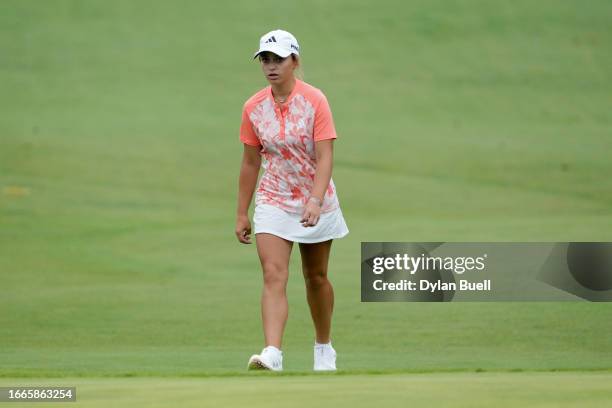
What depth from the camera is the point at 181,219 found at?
20.6 meters

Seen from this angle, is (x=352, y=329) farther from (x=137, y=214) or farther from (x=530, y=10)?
(x=530, y=10)

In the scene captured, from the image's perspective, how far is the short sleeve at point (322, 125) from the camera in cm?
844

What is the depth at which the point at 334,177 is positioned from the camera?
23516 millimetres

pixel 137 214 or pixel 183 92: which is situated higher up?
pixel 183 92

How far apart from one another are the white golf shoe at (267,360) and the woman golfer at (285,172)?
0.02m

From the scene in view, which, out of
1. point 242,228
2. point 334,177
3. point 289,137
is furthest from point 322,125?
point 334,177

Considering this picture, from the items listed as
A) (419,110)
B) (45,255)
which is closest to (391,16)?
(419,110)

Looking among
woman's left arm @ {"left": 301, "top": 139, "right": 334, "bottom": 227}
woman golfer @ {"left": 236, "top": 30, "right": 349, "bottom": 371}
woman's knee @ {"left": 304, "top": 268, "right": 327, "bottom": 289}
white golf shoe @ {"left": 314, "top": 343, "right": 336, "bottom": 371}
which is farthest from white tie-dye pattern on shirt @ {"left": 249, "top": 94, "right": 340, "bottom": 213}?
white golf shoe @ {"left": 314, "top": 343, "right": 336, "bottom": 371}

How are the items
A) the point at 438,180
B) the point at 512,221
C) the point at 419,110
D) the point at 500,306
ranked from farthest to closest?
1. the point at 419,110
2. the point at 438,180
3. the point at 512,221
4. the point at 500,306

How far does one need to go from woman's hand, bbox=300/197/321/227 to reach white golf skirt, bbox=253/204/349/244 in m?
0.24

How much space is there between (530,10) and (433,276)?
18.9m

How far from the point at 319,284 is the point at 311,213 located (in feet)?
2.17

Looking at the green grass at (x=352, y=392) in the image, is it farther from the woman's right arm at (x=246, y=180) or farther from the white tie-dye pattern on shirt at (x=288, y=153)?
the woman's right arm at (x=246, y=180)

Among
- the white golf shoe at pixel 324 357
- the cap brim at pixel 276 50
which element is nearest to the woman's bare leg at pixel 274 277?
the white golf shoe at pixel 324 357
